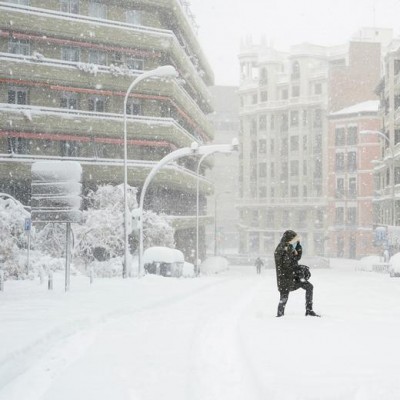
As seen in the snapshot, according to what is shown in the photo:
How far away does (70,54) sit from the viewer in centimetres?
4678

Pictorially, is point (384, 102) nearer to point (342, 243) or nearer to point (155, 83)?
point (342, 243)

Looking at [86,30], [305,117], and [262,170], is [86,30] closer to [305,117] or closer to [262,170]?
[305,117]

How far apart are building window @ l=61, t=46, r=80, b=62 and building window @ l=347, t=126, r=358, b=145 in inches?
1587

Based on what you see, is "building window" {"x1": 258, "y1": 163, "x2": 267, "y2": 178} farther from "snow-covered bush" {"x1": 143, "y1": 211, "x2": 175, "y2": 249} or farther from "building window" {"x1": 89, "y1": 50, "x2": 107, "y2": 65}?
"snow-covered bush" {"x1": 143, "y1": 211, "x2": 175, "y2": 249}

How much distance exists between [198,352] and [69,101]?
39.8m

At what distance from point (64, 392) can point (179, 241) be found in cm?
4866

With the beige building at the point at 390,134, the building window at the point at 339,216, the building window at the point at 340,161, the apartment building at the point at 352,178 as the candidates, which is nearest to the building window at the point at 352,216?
the apartment building at the point at 352,178

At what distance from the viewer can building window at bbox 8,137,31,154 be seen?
44.2 metres

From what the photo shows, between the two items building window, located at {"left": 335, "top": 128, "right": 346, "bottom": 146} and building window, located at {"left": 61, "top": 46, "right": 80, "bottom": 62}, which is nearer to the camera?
building window, located at {"left": 61, "top": 46, "right": 80, "bottom": 62}

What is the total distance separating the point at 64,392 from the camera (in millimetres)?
6828

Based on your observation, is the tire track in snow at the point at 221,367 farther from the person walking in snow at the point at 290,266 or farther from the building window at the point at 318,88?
the building window at the point at 318,88

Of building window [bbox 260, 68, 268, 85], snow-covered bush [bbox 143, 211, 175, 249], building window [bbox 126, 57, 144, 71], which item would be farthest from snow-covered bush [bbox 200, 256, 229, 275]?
building window [bbox 260, 68, 268, 85]

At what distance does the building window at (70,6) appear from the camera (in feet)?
154

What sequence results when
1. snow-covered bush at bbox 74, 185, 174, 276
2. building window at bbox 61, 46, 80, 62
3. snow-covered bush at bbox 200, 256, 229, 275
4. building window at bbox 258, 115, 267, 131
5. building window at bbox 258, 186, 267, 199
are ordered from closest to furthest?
snow-covered bush at bbox 74, 185, 174, 276
building window at bbox 61, 46, 80, 62
snow-covered bush at bbox 200, 256, 229, 275
building window at bbox 258, 115, 267, 131
building window at bbox 258, 186, 267, 199
